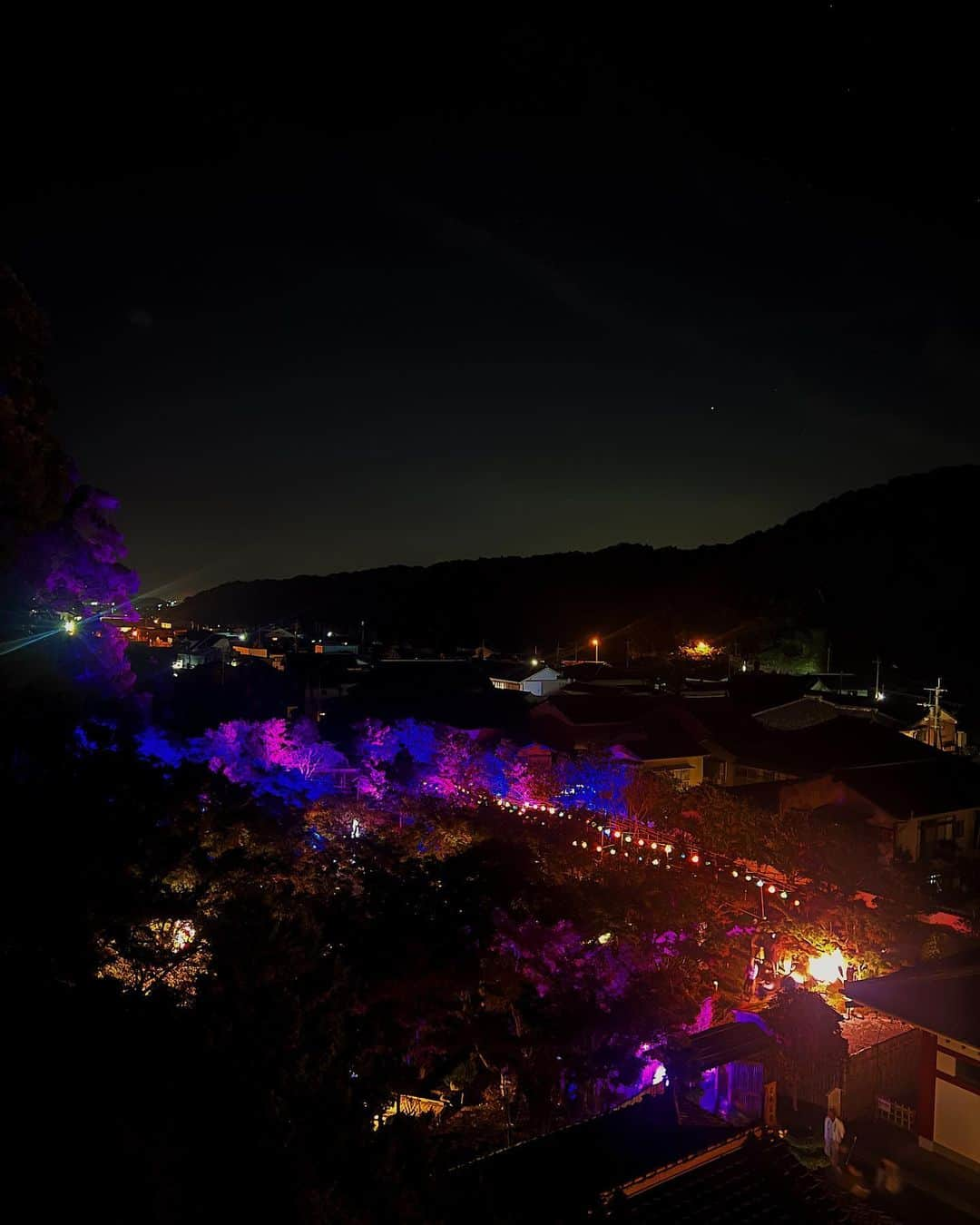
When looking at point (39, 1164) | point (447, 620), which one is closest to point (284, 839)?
point (39, 1164)

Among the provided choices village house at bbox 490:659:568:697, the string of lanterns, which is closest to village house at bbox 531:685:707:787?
the string of lanterns

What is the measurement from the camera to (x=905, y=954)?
12.4 m

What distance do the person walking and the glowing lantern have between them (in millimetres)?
3204

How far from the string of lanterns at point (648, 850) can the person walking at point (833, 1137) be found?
3.86 metres

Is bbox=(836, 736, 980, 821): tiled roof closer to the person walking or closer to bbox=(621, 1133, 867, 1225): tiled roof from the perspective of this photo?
the person walking

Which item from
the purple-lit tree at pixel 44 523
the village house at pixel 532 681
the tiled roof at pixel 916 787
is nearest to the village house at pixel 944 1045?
the tiled roof at pixel 916 787

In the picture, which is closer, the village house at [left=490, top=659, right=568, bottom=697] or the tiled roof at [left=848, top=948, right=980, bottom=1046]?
the tiled roof at [left=848, top=948, right=980, bottom=1046]

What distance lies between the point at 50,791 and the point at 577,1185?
6.81 m

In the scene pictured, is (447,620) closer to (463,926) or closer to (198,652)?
(198,652)

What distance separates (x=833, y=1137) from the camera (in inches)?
351

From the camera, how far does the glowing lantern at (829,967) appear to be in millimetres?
12125

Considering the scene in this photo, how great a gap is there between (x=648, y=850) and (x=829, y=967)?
10.7ft

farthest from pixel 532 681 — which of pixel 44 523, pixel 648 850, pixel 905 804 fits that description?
pixel 44 523

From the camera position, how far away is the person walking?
8758 mm
